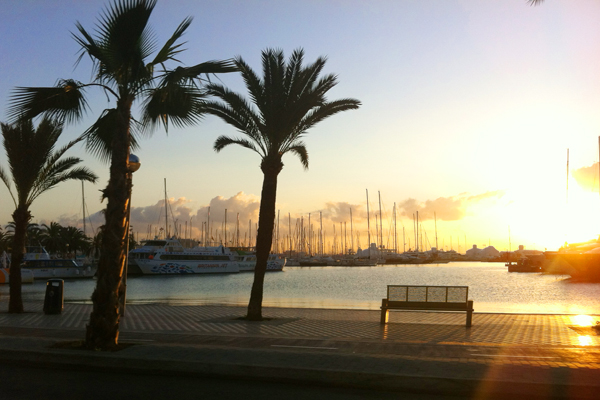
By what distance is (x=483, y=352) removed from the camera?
855cm

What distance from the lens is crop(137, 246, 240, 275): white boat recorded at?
237 feet

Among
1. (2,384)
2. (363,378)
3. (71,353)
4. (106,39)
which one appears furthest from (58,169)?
(363,378)

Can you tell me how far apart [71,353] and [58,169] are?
32.3 ft

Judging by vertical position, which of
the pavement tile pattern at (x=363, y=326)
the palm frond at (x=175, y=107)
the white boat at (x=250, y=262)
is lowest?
the white boat at (x=250, y=262)

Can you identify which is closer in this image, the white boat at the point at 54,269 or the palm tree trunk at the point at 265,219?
the palm tree trunk at the point at 265,219

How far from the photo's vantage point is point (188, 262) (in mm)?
75875

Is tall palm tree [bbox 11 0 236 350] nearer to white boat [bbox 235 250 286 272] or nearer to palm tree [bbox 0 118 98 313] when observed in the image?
palm tree [bbox 0 118 98 313]

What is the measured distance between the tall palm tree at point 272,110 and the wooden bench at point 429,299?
381 centimetres

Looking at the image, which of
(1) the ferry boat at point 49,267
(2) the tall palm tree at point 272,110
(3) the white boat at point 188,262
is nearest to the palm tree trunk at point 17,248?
(2) the tall palm tree at point 272,110

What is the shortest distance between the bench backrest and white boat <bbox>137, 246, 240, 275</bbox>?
6347 cm

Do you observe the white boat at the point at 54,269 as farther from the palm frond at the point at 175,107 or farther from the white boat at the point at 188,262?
the palm frond at the point at 175,107

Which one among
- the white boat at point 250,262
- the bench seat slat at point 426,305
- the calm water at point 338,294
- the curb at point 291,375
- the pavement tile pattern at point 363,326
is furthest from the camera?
the white boat at point 250,262

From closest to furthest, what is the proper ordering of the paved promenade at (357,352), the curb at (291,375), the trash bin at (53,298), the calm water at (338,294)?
the curb at (291,375)
the paved promenade at (357,352)
the trash bin at (53,298)
the calm water at (338,294)

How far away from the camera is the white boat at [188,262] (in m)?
72.2
